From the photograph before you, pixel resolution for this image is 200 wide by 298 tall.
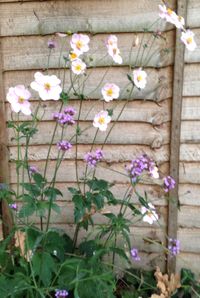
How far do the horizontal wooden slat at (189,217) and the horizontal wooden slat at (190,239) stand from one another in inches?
1.1

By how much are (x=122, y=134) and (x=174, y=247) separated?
600 millimetres

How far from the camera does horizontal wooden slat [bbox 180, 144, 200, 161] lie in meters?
2.06

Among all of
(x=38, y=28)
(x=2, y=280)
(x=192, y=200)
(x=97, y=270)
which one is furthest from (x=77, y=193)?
(x=38, y=28)

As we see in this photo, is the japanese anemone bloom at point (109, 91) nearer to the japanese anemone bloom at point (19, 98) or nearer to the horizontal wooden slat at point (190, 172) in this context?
the japanese anemone bloom at point (19, 98)

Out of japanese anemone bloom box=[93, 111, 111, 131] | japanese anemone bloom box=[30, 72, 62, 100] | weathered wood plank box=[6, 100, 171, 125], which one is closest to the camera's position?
japanese anemone bloom box=[30, 72, 62, 100]

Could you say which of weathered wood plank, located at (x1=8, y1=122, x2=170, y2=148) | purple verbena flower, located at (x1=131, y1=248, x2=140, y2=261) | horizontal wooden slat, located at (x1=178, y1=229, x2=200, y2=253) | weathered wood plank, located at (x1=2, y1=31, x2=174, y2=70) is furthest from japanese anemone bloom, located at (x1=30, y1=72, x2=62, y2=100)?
horizontal wooden slat, located at (x1=178, y1=229, x2=200, y2=253)

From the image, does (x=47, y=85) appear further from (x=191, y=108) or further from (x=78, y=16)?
(x=191, y=108)

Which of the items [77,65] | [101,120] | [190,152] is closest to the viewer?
[77,65]

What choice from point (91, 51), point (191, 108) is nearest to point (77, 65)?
point (91, 51)

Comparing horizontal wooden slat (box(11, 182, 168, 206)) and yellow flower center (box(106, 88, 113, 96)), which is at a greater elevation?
yellow flower center (box(106, 88, 113, 96))

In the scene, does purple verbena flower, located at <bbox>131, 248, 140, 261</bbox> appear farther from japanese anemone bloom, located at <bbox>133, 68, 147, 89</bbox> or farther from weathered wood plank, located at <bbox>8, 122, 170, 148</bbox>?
japanese anemone bloom, located at <bbox>133, 68, 147, 89</bbox>

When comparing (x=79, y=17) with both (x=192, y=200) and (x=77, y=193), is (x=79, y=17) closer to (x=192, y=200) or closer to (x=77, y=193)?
(x=77, y=193)

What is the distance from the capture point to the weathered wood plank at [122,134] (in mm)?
2064

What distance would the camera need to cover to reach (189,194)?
2.12 meters
